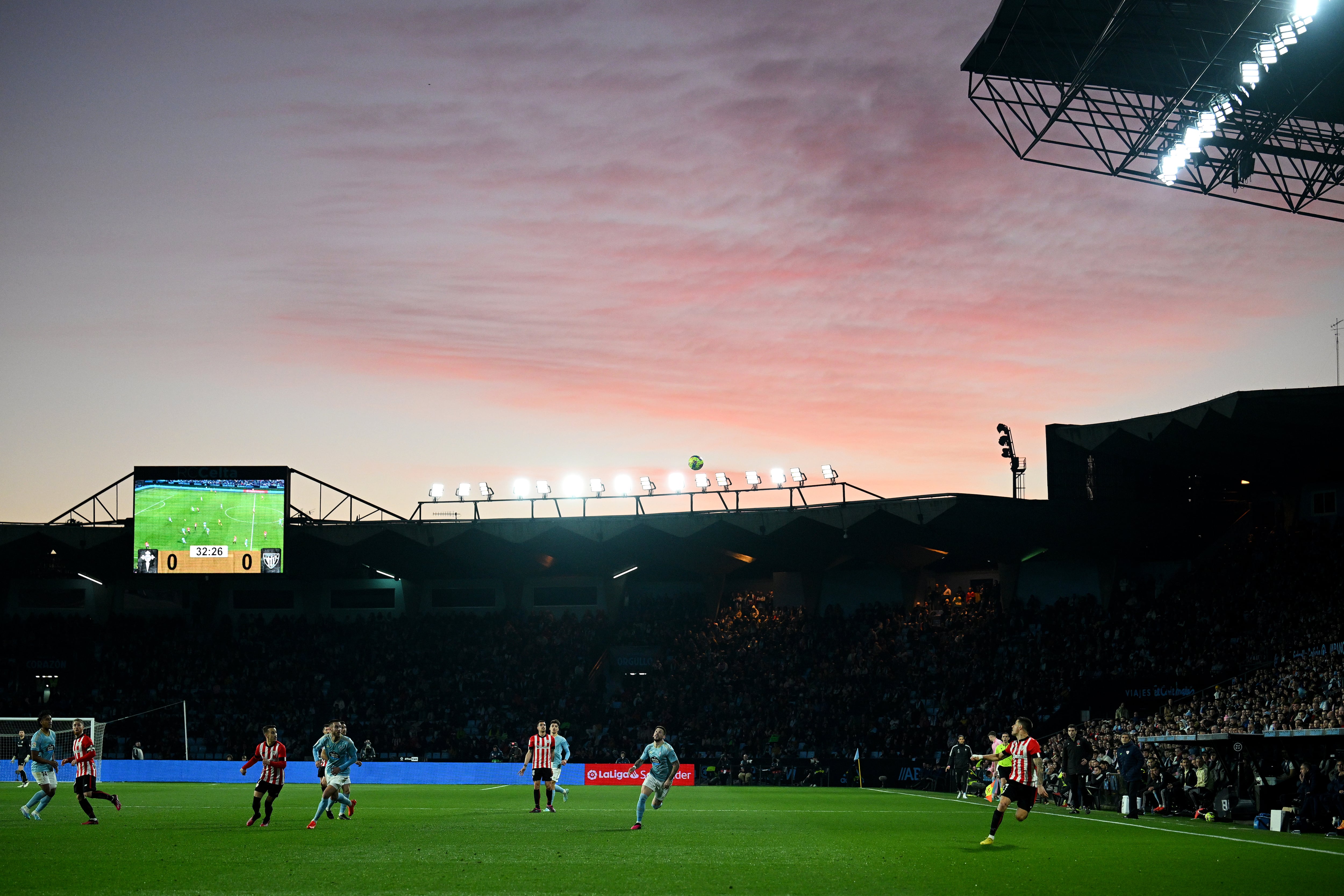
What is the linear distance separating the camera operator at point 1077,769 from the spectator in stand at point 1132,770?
1.52 meters

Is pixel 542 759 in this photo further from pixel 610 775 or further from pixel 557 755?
pixel 610 775

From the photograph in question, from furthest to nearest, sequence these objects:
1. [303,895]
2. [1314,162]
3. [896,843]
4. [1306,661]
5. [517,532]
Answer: [517,532] → [1306,661] → [1314,162] → [896,843] → [303,895]

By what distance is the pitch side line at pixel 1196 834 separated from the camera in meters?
19.4

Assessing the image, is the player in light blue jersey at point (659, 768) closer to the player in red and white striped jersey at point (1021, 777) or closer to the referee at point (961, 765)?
the player in red and white striped jersey at point (1021, 777)

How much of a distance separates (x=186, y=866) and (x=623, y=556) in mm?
44564

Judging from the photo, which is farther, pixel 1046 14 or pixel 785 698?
pixel 785 698

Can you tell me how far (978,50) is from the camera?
1049 inches

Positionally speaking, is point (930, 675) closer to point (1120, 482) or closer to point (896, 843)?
point (1120, 482)

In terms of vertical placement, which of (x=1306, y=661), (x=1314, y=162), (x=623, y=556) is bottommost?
(x=1306, y=661)

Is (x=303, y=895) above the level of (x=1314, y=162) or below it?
below

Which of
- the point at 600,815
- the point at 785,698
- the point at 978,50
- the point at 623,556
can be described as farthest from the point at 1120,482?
the point at 600,815

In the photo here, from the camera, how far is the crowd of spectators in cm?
4597

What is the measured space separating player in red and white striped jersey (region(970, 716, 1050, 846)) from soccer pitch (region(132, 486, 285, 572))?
119ft

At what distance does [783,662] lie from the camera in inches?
2224
